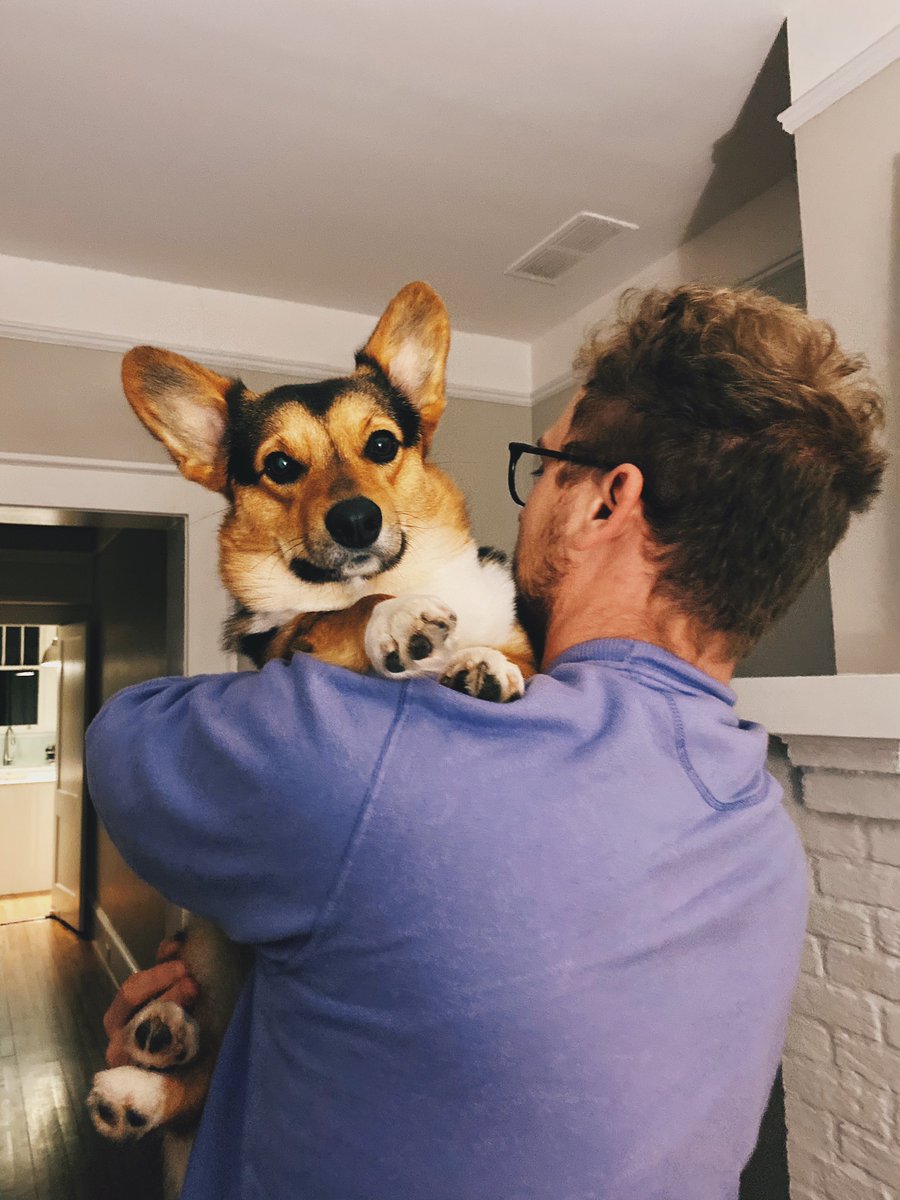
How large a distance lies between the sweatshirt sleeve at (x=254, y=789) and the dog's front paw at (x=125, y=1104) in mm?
498

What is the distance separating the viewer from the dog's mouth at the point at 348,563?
1.25 meters

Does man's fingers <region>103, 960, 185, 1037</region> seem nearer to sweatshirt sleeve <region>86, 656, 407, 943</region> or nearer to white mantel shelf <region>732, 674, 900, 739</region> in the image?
sweatshirt sleeve <region>86, 656, 407, 943</region>

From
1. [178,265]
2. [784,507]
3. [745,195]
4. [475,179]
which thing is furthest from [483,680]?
[178,265]

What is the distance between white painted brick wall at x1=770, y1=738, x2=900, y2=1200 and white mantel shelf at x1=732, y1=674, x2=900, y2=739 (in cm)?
4

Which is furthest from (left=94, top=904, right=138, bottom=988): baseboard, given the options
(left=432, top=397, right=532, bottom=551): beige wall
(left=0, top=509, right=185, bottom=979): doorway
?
(left=432, top=397, right=532, bottom=551): beige wall

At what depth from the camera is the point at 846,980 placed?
182 cm

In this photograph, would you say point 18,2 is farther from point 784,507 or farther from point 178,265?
point 784,507

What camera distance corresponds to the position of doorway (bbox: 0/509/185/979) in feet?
14.3

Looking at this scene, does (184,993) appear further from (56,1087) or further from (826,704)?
(56,1087)

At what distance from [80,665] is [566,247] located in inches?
219

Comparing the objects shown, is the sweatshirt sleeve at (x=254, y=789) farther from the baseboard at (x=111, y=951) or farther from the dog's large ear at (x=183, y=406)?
the baseboard at (x=111, y=951)

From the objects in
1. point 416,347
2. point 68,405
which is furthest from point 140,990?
point 68,405

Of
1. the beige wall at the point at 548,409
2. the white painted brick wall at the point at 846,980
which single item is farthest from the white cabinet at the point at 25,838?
the white painted brick wall at the point at 846,980

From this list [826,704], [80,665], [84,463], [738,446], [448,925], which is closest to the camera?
[448,925]
